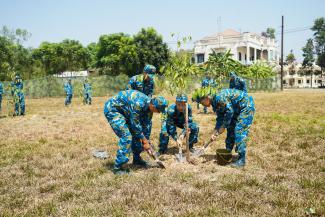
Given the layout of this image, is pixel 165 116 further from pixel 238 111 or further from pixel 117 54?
pixel 117 54

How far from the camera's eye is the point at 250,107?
21.4 feet

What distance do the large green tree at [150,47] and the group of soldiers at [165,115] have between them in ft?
127

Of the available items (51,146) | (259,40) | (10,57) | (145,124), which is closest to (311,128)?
(145,124)

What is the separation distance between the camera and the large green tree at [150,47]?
45.5 metres

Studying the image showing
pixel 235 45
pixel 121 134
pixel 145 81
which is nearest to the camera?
pixel 121 134

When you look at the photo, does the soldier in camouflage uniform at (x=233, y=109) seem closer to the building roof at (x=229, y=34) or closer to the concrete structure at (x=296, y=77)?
the building roof at (x=229, y=34)

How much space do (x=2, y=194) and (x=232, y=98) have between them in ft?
15.5

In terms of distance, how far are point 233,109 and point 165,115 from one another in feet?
5.29

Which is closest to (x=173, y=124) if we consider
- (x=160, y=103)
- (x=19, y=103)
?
(x=160, y=103)

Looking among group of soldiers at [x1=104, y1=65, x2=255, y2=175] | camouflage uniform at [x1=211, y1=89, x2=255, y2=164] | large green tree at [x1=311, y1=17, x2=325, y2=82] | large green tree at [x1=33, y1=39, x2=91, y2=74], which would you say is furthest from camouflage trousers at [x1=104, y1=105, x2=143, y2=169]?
large green tree at [x1=311, y1=17, x2=325, y2=82]

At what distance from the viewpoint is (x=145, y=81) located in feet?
28.0

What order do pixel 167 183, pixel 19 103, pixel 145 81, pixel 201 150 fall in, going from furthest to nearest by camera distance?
1. pixel 19 103
2. pixel 145 81
3. pixel 201 150
4. pixel 167 183

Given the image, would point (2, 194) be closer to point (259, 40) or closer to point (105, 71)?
point (105, 71)

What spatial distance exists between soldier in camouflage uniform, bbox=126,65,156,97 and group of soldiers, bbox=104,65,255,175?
4.13ft
